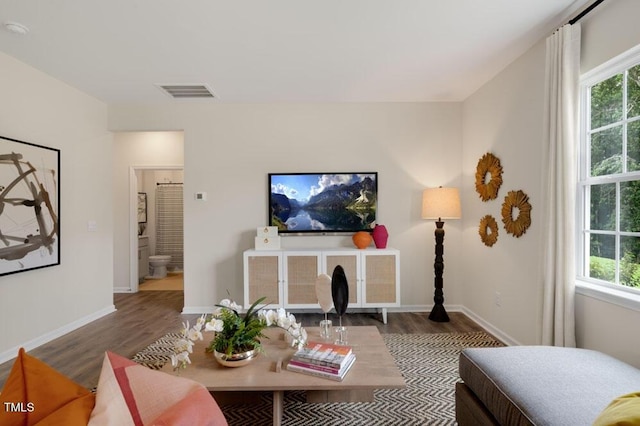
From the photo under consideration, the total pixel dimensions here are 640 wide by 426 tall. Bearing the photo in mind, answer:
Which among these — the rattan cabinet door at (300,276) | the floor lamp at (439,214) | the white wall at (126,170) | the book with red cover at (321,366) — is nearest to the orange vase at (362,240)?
the rattan cabinet door at (300,276)

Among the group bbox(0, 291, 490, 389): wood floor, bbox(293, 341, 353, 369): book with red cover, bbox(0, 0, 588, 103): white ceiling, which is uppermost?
bbox(0, 0, 588, 103): white ceiling

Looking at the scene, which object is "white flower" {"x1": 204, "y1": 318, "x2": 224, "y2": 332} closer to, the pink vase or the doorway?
the pink vase

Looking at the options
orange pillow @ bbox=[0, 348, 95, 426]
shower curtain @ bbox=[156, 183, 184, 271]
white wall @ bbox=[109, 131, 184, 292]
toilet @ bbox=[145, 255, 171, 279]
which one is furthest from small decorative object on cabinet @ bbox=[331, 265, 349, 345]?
shower curtain @ bbox=[156, 183, 184, 271]

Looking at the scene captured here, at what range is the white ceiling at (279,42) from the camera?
2.16 m

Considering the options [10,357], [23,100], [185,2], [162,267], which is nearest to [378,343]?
[185,2]

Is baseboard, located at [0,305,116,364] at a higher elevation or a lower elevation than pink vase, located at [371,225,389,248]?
lower

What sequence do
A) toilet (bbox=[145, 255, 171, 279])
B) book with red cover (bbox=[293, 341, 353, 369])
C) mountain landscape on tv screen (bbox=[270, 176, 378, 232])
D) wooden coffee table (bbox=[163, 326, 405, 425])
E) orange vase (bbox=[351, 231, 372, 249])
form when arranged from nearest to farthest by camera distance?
wooden coffee table (bbox=[163, 326, 405, 425]) → book with red cover (bbox=[293, 341, 353, 369]) → orange vase (bbox=[351, 231, 372, 249]) → mountain landscape on tv screen (bbox=[270, 176, 378, 232]) → toilet (bbox=[145, 255, 171, 279])

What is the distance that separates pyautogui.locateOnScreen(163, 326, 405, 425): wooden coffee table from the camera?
153 cm

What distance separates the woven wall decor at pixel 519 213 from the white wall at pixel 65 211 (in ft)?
14.7

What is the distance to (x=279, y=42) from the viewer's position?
2.59m

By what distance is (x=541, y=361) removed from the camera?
1.55 meters

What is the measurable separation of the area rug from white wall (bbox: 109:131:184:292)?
2885 mm

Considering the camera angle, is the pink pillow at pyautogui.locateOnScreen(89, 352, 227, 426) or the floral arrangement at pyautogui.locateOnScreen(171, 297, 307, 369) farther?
the floral arrangement at pyautogui.locateOnScreen(171, 297, 307, 369)

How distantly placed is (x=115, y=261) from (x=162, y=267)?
117 centimetres
